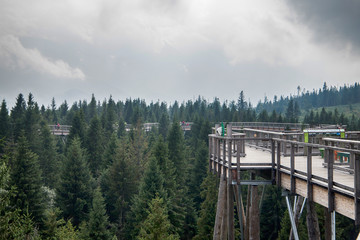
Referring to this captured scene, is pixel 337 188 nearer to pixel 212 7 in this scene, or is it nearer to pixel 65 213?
pixel 65 213

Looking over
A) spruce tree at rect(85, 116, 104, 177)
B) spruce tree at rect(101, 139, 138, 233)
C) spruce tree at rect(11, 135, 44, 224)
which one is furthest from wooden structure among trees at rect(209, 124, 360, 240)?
spruce tree at rect(85, 116, 104, 177)

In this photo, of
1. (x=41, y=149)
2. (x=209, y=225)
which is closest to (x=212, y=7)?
(x=41, y=149)

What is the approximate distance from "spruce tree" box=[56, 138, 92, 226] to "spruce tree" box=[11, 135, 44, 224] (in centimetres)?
319

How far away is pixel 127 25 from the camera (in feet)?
466

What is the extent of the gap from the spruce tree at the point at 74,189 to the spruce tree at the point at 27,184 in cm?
319

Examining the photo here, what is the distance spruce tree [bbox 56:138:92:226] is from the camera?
33.9m

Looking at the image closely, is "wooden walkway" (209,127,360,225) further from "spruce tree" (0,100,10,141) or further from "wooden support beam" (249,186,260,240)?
"spruce tree" (0,100,10,141)

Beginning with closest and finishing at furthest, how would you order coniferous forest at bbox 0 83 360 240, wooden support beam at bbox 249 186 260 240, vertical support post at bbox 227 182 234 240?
1. wooden support beam at bbox 249 186 260 240
2. vertical support post at bbox 227 182 234 240
3. coniferous forest at bbox 0 83 360 240

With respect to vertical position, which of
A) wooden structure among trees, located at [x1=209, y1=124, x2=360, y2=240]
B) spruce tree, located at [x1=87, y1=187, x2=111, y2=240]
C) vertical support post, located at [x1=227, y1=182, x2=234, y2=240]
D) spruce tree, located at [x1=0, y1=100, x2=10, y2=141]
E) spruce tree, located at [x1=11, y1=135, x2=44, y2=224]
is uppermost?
spruce tree, located at [x1=0, y1=100, x2=10, y2=141]

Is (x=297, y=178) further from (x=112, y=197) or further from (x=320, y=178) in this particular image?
(x=112, y=197)

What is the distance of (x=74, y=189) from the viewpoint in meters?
35.1

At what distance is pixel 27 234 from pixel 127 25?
429 feet

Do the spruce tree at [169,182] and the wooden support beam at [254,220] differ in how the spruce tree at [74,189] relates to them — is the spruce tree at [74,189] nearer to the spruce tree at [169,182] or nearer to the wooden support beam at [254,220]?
the spruce tree at [169,182]

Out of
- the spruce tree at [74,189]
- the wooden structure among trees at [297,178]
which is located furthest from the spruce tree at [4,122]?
the wooden structure among trees at [297,178]
